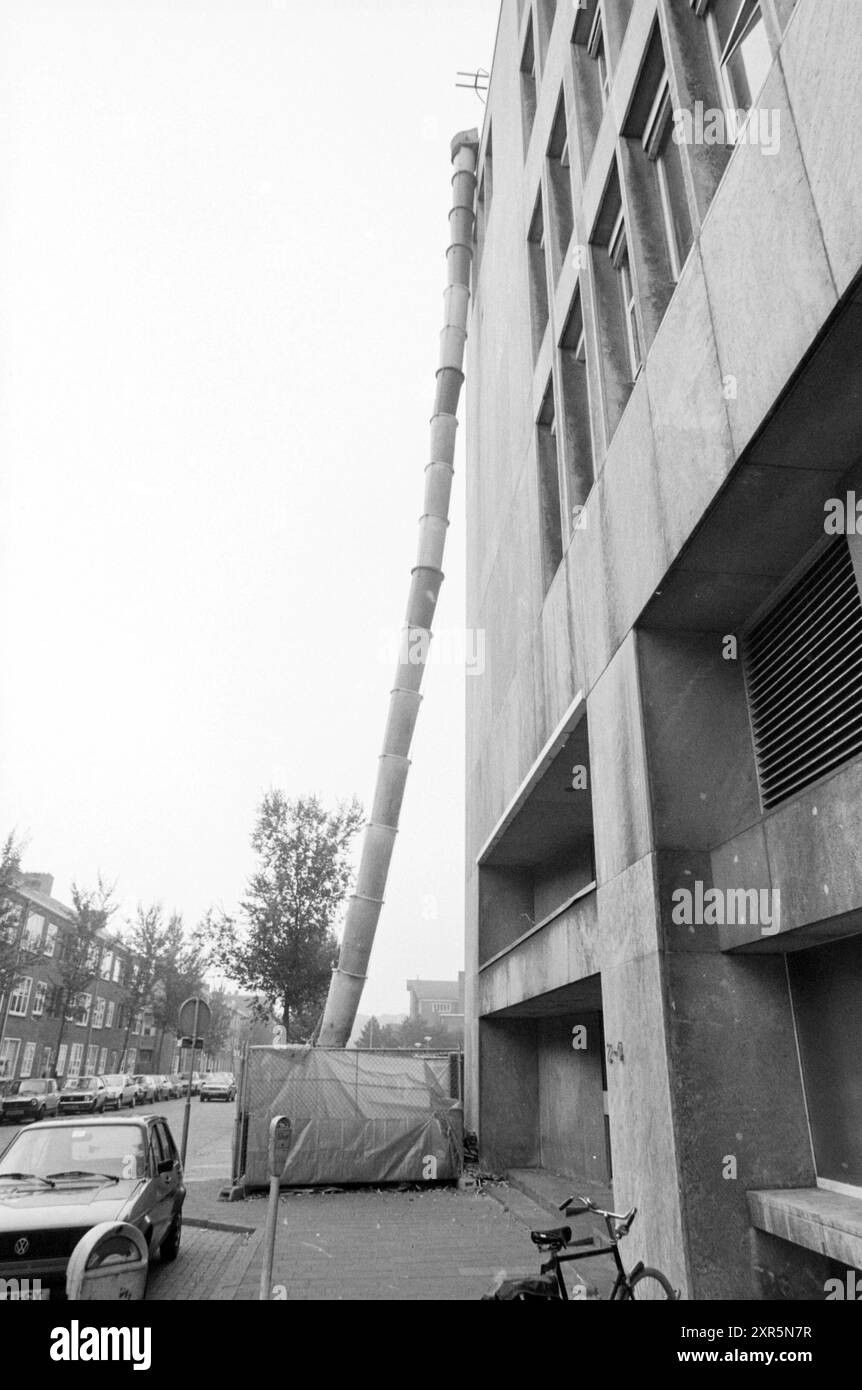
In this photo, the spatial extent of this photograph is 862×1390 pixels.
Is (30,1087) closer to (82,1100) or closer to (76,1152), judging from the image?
(82,1100)

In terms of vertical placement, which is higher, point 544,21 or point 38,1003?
point 544,21

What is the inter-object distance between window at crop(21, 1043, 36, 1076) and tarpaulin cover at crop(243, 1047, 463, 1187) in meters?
32.0

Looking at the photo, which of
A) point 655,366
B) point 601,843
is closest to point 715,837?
point 601,843

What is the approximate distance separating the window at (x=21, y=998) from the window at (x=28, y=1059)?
1.67 metres

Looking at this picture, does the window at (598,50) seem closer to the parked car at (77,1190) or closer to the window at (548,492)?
the window at (548,492)

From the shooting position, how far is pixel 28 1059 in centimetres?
3959

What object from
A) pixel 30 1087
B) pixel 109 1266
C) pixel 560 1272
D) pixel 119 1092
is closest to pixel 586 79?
pixel 560 1272

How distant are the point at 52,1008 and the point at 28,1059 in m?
6.05

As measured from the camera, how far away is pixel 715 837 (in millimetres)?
6941

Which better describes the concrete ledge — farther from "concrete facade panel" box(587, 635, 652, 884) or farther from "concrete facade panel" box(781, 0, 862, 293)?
"concrete facade panel" box(781, 0, 862, 293)

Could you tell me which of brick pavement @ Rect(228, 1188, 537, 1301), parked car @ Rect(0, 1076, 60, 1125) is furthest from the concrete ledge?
parked car @ Rect(0, 1076, 60, 1125)
